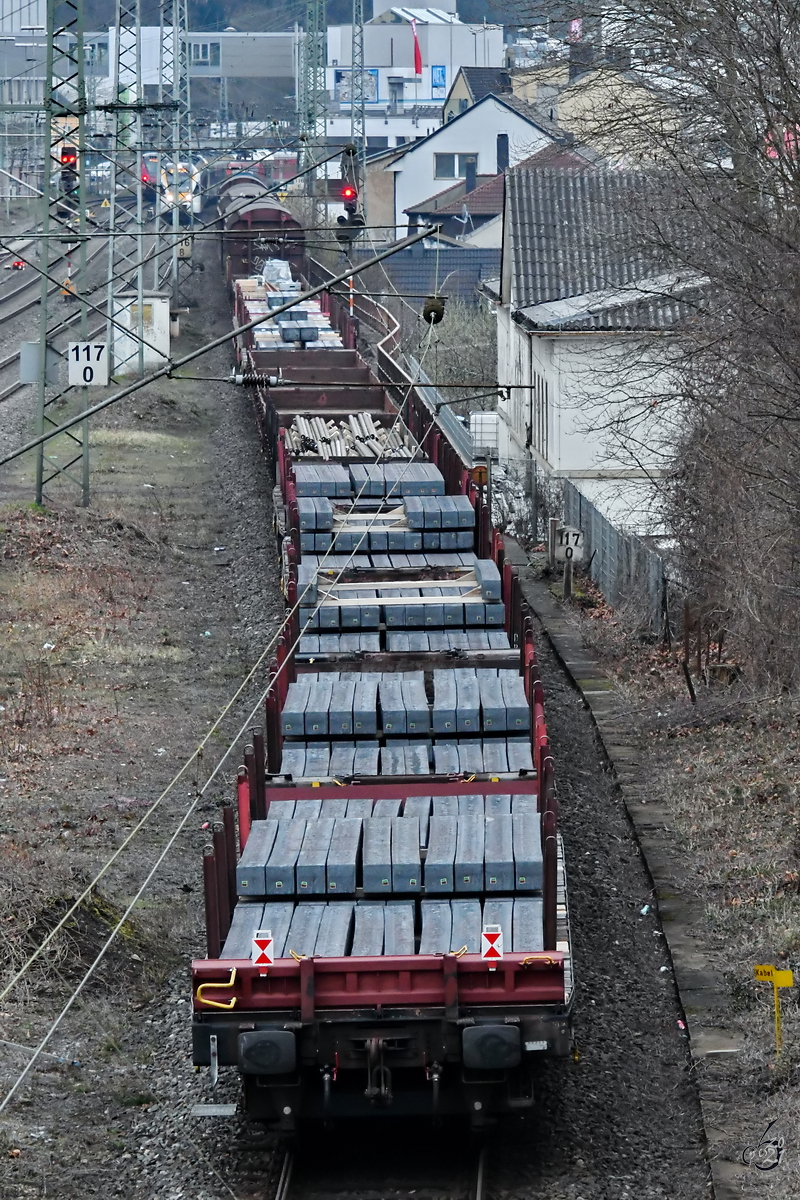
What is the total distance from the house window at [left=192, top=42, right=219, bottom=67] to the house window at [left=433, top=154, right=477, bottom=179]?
75181 mm

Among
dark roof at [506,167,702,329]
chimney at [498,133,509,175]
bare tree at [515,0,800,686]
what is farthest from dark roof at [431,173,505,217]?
bare tree at [515,0,800,686]

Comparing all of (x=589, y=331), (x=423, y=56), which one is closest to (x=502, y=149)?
(x=589, y=331)

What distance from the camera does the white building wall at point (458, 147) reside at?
239ft

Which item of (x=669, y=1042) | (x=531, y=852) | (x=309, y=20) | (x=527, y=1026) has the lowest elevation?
(x=669, y=1042)

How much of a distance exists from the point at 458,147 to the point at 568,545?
54.2m

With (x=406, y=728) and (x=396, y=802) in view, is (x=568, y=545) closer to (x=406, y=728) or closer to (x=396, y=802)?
(x=406, y=728)

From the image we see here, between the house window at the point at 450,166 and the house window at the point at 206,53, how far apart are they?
2960 inches

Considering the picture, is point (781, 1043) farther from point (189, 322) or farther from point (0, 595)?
point (189, 322)

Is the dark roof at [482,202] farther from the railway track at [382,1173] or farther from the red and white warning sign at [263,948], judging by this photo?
the red and white warning sign at [263,948]

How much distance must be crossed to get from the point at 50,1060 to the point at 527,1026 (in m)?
3.55

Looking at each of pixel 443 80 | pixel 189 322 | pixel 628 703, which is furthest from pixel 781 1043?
pixel 443 80

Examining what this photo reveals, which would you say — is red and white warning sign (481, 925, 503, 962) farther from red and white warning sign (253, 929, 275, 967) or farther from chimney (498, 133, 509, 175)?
chimney (498, 133, 509, 175)

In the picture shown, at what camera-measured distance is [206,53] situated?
148m

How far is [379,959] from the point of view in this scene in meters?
8.16
